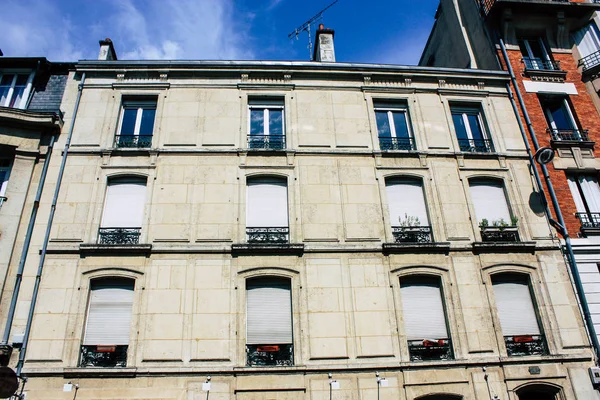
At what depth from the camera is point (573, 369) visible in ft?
35.0

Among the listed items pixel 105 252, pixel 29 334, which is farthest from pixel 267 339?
pixel 29 334

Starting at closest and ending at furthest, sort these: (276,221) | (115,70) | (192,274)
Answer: (192,274), (276,221), (115,70)

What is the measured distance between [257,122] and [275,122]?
1.96ft

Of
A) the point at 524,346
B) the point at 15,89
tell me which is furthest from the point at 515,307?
the point at 15,89

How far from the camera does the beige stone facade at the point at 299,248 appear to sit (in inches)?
396

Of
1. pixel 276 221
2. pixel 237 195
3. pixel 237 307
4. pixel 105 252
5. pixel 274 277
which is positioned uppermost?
pixel 237 195

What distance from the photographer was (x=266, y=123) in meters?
13.6

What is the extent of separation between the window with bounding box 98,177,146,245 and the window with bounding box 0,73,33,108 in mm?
4191

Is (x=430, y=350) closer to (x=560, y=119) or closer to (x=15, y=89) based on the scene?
(x=560, y=119)

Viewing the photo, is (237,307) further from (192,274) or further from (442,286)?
(442,286)

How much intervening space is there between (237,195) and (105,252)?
3840 mm

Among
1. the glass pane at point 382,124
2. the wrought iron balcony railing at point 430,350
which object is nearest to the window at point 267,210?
the glass pane at point 382,124

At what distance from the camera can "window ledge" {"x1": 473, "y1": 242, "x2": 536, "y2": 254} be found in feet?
38.7

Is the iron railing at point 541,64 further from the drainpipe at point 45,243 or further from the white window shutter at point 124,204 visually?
the drainpipe at point 45,243
